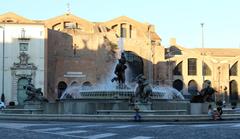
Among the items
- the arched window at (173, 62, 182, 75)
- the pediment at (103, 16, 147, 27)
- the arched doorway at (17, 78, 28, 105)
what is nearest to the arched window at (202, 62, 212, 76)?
the arched window at (173, 62, 182, 75)

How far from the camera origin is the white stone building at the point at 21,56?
74375 mm

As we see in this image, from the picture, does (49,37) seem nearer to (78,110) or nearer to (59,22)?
(59,22)

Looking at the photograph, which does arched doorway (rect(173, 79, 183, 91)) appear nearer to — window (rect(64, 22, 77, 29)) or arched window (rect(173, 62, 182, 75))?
arched window (rect(173, 62, 182, 75))

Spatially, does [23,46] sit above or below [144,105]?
above

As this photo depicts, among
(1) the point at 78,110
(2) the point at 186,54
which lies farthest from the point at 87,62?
(1) the point at 78,110

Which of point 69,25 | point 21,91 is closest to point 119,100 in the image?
point 21,91

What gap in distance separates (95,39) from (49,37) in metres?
8.36

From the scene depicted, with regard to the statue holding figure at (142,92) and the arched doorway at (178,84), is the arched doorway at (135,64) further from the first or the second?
the statue holding figure at (142,92)

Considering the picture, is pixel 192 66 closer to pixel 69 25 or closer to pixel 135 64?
pixel 135 64

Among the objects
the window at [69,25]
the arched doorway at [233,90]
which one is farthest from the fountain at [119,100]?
the arched doorway at [233,90]

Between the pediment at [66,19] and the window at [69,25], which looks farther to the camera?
the pediment at [66,19]

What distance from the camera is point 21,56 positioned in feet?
245

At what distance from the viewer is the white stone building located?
74375 millimetres

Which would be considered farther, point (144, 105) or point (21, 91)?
point (21, 91)
